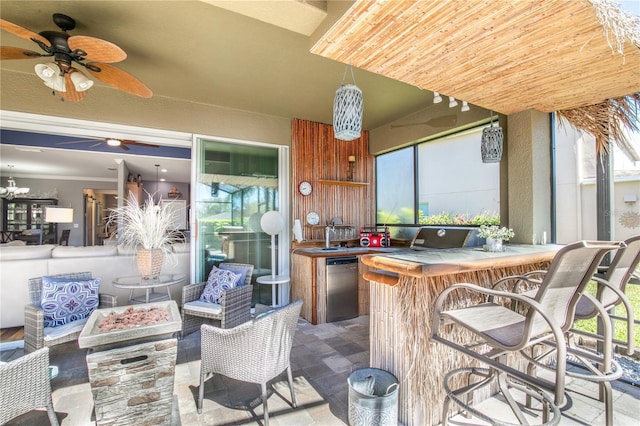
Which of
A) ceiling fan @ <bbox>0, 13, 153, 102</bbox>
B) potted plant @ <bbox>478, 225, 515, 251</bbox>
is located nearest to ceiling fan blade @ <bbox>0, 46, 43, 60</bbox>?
ceiling fan @ <bbox>0, 13, 153, 102</bbox>

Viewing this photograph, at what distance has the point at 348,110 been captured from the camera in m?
2.02

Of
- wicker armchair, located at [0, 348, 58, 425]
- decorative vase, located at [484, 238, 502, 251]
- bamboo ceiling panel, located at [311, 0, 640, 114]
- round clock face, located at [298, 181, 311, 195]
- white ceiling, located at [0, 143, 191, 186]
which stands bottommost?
wicker armchair, located at [0, 348, 58, 425]

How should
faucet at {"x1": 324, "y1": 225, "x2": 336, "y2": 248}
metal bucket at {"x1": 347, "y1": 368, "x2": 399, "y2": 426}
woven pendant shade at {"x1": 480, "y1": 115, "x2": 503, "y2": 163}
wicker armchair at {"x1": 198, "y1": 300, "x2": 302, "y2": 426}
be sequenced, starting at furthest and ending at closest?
faucet at {"x1": 324, "y1": 225, "x2": 336, "y2": 248}
woven pendant shade at {"x1": 480, "y1": 115, "x2": 503, "y2": 163}
wicker armchair at {"x1": 198, "y1": 300, "x2": 302, "y2": 426}
metal bucket at {"x1": 347, "y1": 368, "x2": 399, "y2": 426}

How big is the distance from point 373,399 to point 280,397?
2.71 ft

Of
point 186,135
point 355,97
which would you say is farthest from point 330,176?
point 355,97

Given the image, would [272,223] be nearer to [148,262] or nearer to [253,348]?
[148,262]

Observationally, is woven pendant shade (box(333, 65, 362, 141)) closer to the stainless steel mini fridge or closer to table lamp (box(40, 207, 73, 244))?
the stainless steel mini fridge

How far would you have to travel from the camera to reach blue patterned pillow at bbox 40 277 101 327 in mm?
2526

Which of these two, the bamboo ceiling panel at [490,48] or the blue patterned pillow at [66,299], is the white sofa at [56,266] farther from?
the bamboo ceiling panel at [490,48]

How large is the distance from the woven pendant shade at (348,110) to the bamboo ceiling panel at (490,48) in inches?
8.0

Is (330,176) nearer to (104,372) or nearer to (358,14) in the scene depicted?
(358,14)

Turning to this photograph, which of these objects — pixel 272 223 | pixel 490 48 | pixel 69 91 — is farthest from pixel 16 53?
pixel 490 48

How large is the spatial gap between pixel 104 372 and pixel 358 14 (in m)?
2.43

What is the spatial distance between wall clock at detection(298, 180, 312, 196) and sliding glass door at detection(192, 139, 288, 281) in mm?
302
